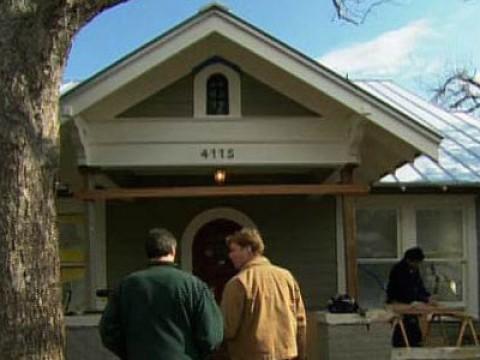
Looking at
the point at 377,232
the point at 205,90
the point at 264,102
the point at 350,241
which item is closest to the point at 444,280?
the point at 377,232

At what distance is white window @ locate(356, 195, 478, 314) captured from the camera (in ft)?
45.5

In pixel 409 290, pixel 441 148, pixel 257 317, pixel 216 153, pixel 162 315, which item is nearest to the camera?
pixel 162 315

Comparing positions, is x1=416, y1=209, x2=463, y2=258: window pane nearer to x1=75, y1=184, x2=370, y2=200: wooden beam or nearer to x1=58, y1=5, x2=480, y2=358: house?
x1=58, y1=5, x2=480, y2=358: house

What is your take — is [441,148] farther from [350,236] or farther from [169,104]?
[169,104]

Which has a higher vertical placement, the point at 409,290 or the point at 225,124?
the point at 225,124

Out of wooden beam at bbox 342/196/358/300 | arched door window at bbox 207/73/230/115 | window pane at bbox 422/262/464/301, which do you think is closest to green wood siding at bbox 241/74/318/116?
arched door window at bbox 207/73/230/115

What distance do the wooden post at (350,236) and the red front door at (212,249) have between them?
3.41 metres

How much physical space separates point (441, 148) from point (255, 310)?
959 centimetres

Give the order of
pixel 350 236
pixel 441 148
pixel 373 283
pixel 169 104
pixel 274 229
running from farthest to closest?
pixel 441 148 < pixel 373 283 < pixel 274 229 < pixel 169 104 < pixel 350 236

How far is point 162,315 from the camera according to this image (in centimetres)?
541

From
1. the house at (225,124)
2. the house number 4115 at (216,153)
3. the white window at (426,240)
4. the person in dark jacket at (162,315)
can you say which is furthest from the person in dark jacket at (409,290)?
the person in dark jacket at (162,315)

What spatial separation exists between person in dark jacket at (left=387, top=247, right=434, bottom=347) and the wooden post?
6.46 ft

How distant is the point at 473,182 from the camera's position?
528 inches

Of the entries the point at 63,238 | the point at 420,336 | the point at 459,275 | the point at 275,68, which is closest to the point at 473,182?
the point at 459,275
